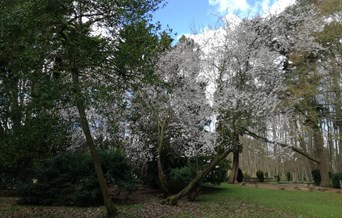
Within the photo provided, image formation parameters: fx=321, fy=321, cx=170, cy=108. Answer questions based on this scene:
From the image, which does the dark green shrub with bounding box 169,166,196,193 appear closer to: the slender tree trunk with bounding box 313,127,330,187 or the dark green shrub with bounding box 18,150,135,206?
the dark green shrub with bounding box 18,150,135,206

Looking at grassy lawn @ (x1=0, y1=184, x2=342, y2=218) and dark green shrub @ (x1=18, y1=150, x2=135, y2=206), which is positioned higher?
dark green shrub @ (x1=18, y1=150, x2=135, y2=206)

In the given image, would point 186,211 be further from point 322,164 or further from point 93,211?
point 322,164

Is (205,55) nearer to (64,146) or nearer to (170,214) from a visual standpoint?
(170,214)

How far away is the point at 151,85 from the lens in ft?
30.3

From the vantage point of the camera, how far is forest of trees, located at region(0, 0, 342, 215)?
7117 mm

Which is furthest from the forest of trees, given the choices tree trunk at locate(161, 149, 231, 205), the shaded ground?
the shaded ground

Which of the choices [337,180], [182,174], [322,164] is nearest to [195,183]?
[182,174]

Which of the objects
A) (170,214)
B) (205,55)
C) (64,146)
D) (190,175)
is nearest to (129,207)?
(170,214)

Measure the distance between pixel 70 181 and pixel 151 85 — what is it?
489 cm

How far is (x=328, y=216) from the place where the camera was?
1014 cm

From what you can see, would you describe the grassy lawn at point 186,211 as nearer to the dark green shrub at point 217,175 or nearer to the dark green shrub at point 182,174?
the dark green shrub at point 182,174

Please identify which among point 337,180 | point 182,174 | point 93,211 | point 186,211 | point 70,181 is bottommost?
point 93,211

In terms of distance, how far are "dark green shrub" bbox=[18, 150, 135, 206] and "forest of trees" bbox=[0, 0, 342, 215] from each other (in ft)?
2.67

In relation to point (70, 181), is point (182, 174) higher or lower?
higher
